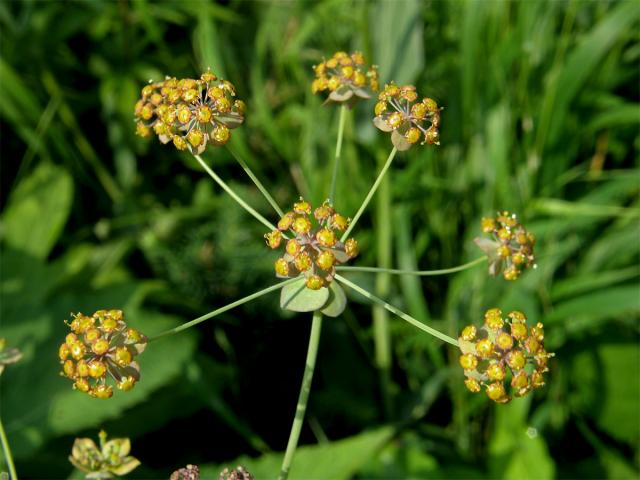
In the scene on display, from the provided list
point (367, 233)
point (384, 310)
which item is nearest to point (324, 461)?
point (384, 310)

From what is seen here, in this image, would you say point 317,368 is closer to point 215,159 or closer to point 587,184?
point 215,159

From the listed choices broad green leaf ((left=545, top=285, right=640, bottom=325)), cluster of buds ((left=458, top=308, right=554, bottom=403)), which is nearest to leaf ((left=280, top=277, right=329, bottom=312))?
cluster of buds ((left=458, top=308, right=554, bottom=403))

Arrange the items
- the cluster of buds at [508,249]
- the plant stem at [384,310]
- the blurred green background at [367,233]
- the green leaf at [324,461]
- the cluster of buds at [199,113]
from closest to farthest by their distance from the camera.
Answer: the cluster of buds at [199,113] < the cluster of buds at [508,249] < the green leaf at [324,461] < the blurred green background at [367,233] < the plant stem at [384,310]

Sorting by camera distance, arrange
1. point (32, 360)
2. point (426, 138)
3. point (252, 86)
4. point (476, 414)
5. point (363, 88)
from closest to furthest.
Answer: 1. point (426, 138)
2. point (363, 88)
3. point (32, 360)
4. point (476, 414)
5. point (252, 86)

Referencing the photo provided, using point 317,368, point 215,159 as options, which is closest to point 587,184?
point 317,368

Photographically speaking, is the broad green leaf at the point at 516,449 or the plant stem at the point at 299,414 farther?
the broad green leaf at the point at 516,449

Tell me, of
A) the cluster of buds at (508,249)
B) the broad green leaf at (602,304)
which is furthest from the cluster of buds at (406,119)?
the broad green leaf at (602,304)

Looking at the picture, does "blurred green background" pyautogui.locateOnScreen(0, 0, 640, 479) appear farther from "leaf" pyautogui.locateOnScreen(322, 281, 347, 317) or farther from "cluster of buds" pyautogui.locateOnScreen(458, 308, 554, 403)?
"cluster of buds" pyautogui.locateOnScreen(458, 308, 554, 403)

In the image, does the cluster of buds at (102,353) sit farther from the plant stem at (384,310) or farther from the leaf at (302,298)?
the plant stem at (384,310)
